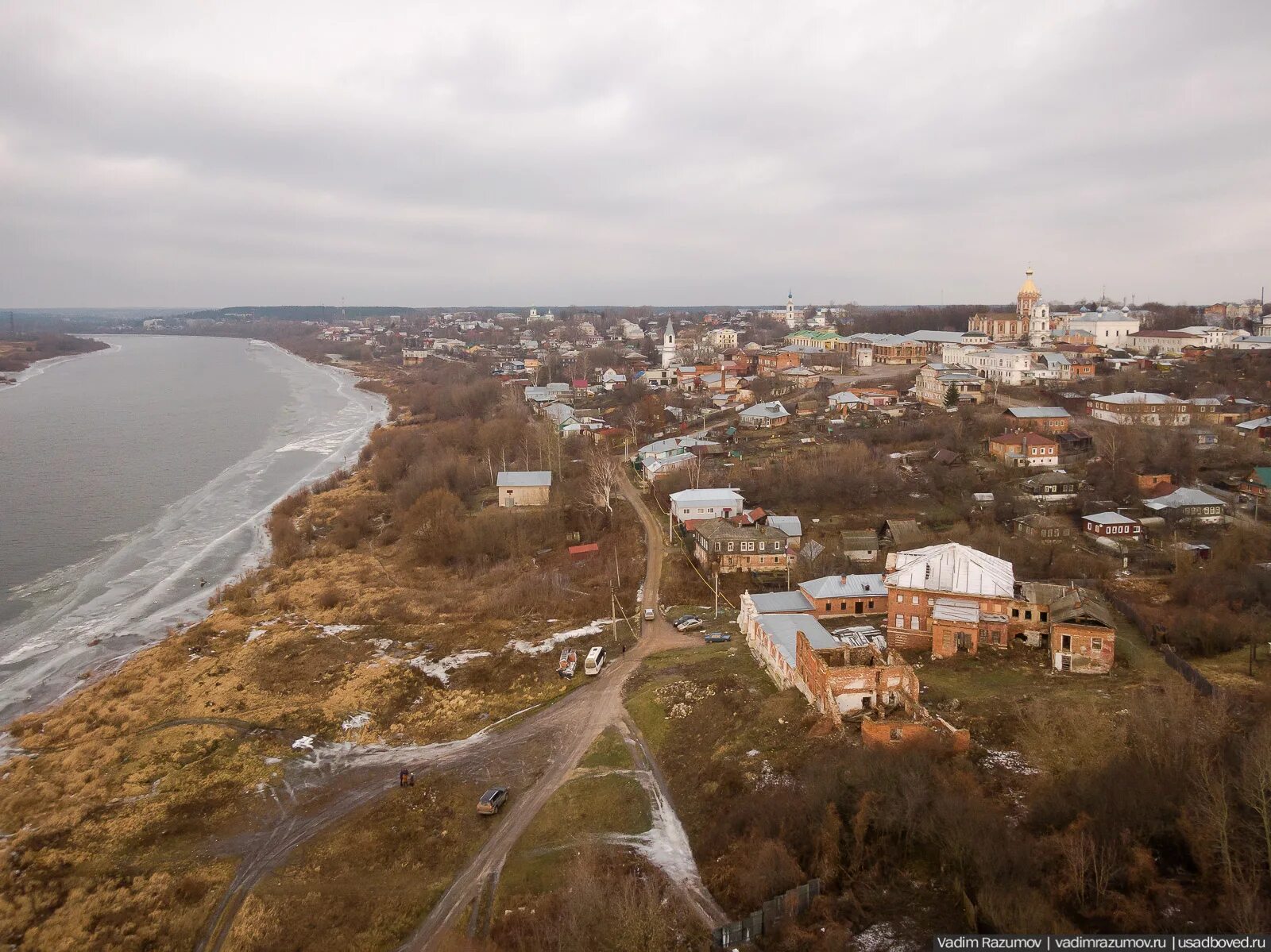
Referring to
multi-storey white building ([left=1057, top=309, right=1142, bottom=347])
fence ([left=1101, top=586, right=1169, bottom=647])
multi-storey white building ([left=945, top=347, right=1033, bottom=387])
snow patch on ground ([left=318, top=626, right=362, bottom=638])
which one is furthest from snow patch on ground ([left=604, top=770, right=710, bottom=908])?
multi-storey white building ([left=1057, top=309, right=1142, bottom=347])

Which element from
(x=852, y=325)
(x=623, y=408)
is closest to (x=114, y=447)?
(x=623, y=408)

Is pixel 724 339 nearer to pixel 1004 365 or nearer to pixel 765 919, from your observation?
pixel 1004 365

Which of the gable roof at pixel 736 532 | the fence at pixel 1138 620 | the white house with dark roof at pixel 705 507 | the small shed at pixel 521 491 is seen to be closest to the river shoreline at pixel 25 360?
the small shed at pixel 521 491

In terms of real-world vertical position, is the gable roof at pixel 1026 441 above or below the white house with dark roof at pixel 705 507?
above

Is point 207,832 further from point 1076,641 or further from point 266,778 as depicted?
point 1076,641

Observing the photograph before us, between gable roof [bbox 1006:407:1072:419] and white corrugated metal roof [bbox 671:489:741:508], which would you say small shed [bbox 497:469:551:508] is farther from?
gable roof [bbox 1006:407:1072:419]

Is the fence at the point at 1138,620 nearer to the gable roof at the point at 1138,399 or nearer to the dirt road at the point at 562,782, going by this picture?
the dirt road at the point at 562,782
